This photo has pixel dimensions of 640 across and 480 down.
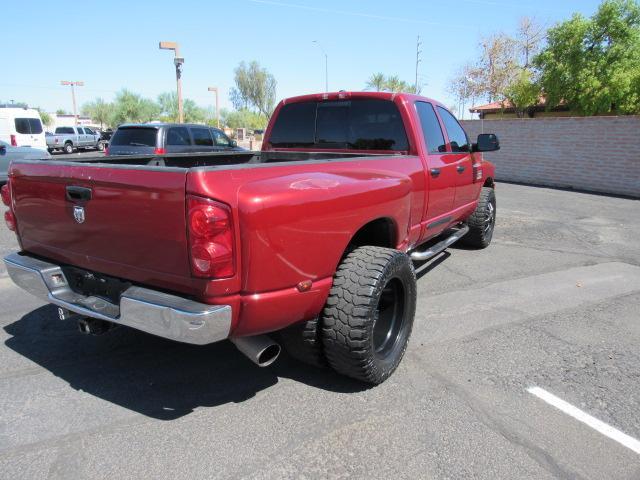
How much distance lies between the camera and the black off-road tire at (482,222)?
263 inches

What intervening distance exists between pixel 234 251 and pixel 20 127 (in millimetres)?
21380

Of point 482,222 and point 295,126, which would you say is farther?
point 482,222

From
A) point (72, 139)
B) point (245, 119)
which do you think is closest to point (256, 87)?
point (245, 119)

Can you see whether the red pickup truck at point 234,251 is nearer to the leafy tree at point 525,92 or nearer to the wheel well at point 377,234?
the wheel well at point 377,234

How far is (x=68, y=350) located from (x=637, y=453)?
366cm

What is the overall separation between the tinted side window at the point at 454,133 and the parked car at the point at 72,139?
3229 cm

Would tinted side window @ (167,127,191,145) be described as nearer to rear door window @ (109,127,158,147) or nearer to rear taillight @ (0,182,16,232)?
rear door window @ (109,127,158,147)

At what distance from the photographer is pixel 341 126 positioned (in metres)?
4.67

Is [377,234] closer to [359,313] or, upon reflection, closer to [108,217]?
[359,313]

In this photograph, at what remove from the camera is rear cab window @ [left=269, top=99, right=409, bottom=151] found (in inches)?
173

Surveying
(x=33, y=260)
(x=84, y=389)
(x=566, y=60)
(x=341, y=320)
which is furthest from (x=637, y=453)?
(x=566, y=60)

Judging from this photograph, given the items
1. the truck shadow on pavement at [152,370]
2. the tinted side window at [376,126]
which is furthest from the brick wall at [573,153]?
the truck shadow on pavement at [152,370]

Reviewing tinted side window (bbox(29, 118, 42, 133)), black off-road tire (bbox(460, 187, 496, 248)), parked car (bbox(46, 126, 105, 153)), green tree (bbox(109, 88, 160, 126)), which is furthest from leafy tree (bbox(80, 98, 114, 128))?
black off-road tire (bbox(460, 187, 496, 248))

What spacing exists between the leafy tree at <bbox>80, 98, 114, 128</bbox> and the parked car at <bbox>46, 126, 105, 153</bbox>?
44947mm
